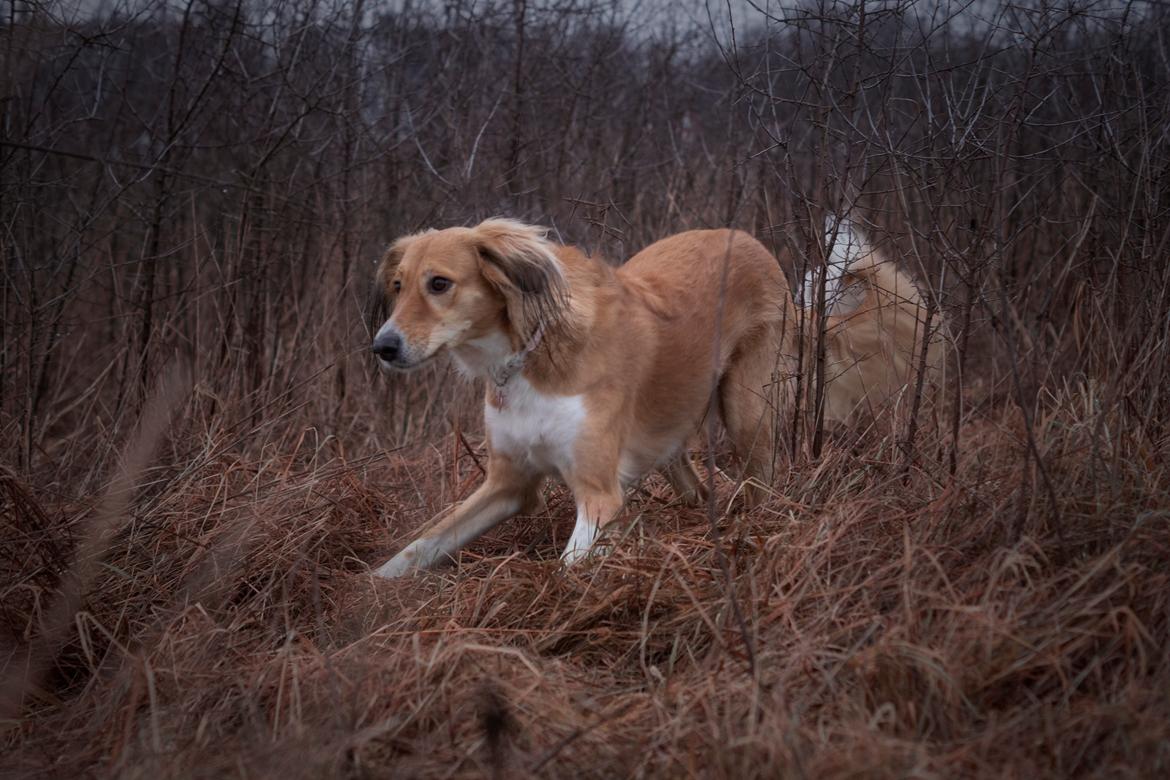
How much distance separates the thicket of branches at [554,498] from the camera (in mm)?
2227

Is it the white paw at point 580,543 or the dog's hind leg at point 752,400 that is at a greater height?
the dog's hind leg at point 752,400

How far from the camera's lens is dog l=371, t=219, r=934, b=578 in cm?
354

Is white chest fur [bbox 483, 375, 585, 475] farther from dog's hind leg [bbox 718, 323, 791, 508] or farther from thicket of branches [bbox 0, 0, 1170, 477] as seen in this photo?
dog's hind leg [bbox 718, 323, 791, 508]

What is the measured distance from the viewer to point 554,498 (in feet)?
13.7

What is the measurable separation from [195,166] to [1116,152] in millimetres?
6441

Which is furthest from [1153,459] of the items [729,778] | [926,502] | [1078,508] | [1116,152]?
[729,778]

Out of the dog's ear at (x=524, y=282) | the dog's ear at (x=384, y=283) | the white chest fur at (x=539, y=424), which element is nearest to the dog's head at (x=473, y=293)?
the dog's ear at (x=524, y=282)

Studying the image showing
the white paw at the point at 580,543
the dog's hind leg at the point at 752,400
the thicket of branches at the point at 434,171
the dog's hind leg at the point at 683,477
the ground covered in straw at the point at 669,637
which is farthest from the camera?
the dog's hind leg at the point at 683,477

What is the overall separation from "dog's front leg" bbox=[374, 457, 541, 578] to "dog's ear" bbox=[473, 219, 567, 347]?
0.55 meters

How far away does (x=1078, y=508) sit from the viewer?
8.83 feet

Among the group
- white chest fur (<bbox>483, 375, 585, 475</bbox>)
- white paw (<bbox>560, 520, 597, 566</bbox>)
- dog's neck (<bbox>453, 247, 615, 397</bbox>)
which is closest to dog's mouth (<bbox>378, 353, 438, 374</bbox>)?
dog's neck (<bbox>453, 247, 615, 397</bbox>)

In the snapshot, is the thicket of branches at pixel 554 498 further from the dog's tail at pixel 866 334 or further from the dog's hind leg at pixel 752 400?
the dog's hind leg at pixel 752 400

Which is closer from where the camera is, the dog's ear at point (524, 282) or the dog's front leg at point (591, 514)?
the dog's front leg at point (591, 514)

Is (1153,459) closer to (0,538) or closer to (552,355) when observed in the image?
(552,355)
